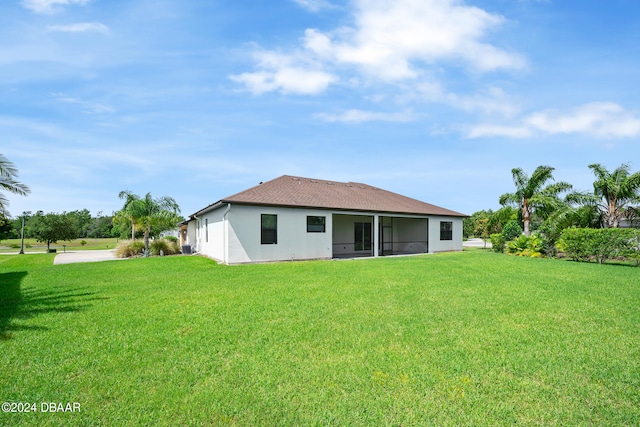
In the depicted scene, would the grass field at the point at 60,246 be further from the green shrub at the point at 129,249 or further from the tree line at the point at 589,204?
the tree line at the point at 589,204

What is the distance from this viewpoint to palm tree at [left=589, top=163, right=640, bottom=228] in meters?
18.6

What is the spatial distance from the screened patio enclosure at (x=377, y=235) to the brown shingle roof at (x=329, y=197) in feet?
3.35

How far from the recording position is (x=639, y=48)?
11633mm

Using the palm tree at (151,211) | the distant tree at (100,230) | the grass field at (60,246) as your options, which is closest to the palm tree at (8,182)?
the palm tree at (151,211)

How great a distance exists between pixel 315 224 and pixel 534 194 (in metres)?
17.8

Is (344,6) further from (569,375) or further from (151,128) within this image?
(569,375)

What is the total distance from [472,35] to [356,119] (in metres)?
6.79

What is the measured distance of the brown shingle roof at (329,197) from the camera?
53.9 feet

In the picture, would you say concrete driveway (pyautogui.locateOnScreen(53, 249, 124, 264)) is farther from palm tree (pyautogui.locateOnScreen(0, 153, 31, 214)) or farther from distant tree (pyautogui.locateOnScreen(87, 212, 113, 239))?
distant tree (pyautogui.locateOnScreen(87, 212, 113, 239))

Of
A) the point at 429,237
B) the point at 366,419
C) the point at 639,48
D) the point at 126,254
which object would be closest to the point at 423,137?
the point at 429,237

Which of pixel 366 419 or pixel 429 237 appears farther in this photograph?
pixel 429 237

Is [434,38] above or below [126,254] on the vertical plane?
above

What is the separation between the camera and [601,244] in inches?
593

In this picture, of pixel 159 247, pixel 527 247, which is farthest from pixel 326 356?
pixel 159 247
